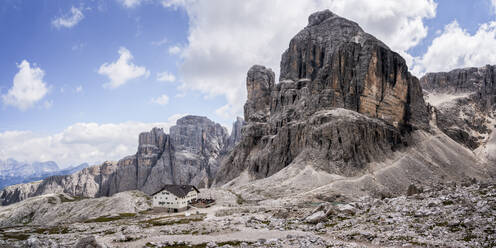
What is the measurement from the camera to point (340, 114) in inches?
4882

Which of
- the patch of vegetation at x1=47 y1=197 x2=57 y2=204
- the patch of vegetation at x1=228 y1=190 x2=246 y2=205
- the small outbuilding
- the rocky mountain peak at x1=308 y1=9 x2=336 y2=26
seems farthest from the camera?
the rocky mountain peak at x1=308 y1=9 x2=336 y2=26

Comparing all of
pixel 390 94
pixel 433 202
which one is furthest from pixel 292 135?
pixel 433 202

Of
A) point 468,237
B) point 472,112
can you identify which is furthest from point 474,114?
point 468,237

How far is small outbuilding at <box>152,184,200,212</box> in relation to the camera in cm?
8012

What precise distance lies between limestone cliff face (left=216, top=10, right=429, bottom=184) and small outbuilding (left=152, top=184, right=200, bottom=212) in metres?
51.7

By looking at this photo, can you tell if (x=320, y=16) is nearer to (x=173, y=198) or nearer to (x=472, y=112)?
A: (x=472, y=112)

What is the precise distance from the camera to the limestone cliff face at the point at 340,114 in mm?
117750

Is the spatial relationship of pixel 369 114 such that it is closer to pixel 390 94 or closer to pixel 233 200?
pixel 390 94

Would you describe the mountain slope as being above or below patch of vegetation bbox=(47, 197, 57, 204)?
above

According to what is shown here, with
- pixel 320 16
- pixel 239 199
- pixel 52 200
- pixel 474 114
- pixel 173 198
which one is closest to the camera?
pixel 173 198

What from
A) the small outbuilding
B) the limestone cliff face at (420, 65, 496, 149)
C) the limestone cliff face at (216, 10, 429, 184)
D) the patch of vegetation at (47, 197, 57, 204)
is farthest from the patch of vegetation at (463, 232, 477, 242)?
the patch of vegetation at (47, 197, 57, 204)

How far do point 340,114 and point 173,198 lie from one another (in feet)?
251

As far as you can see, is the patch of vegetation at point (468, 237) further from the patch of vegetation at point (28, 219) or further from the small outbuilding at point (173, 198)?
the patch of vegetation at point (28, 219)

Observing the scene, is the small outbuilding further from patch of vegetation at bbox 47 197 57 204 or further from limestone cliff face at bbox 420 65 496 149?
limestone cliff face at bbox 420 65 496 149
